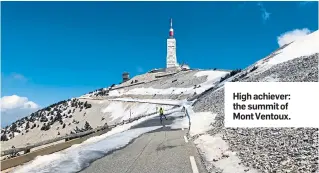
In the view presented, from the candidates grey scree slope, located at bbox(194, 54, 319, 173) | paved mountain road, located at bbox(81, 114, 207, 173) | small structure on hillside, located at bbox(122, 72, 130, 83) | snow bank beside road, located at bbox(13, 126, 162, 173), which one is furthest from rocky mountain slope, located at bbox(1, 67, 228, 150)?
grey scree slope, located at bbox(194, 54, 319, 173)

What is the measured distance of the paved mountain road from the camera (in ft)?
39.5

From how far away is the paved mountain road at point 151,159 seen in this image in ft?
39.5

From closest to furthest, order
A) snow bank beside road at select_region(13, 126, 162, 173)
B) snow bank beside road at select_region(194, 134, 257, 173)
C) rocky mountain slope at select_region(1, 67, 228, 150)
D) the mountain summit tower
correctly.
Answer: snow bank beside road at select_region(194, 134, 257, 173)
snow bank beside road at select_region(13, 126, 162, 173)
rocky mountain slope at select_region(1, 67, 228, 150)
the mountain summit tower

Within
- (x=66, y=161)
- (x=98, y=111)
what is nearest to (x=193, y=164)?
(x=66, y=161)

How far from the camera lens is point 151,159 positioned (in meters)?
13.9

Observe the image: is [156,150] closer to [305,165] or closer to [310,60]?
[305,165]

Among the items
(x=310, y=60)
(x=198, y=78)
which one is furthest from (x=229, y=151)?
(x=198, y=78)

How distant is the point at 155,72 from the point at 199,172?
391 feet

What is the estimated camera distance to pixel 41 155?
15047 millimetres
